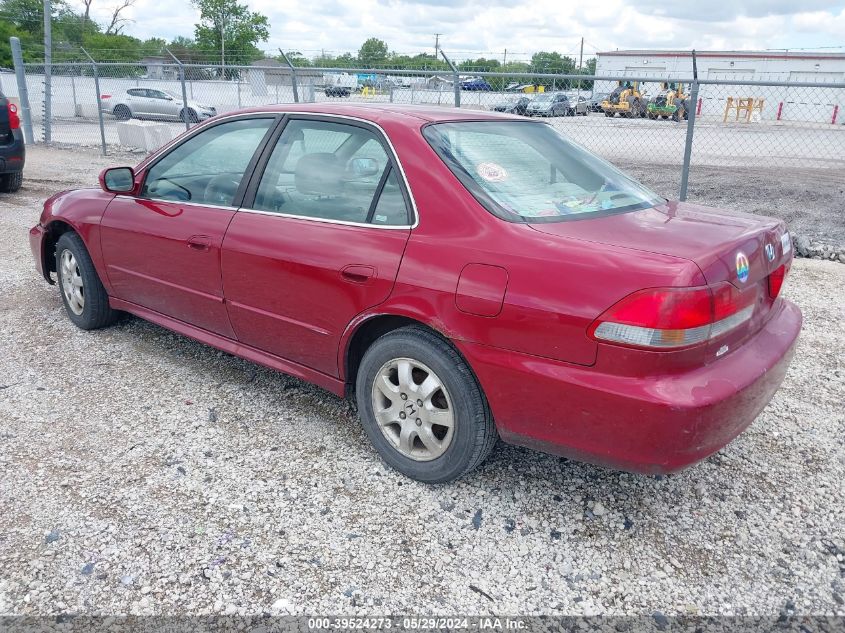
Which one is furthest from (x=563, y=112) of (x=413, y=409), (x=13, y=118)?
(x=413, y=409)

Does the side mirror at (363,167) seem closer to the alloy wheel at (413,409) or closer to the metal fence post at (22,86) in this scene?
the alloy wheel at (413,409)

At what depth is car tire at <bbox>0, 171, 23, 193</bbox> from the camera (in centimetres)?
1009

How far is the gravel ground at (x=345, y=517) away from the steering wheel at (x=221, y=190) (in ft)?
3.45

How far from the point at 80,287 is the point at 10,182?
684 centimetres

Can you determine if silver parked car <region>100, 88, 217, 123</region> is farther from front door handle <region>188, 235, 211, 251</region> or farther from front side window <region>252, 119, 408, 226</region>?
front side window <region>252, 119, 408, 226</region>

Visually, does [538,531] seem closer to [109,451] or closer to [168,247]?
[109,451]

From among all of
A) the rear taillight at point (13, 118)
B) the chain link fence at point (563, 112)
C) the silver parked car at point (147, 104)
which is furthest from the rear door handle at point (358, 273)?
the silver parked car at point (147, 104)

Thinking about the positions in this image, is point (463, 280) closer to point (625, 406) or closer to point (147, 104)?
point (625, 406)

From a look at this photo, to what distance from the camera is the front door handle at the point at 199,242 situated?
11.9ft

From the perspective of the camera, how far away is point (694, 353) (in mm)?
2391

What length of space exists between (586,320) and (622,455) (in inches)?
19.8

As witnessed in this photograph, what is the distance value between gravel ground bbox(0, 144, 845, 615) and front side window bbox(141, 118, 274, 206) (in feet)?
3.53

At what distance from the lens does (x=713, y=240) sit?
102 inches

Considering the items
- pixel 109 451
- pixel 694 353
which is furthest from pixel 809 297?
pixel 109 451
